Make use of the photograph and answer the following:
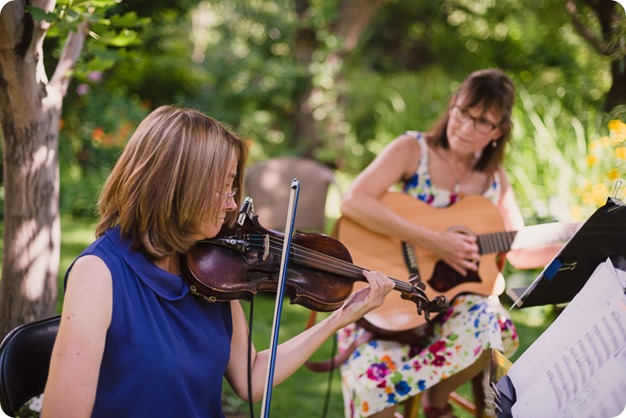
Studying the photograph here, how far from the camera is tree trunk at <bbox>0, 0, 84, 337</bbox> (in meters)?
2.14

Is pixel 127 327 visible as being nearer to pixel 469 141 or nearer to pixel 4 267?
pixel 4 267

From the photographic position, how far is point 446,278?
2.69 m

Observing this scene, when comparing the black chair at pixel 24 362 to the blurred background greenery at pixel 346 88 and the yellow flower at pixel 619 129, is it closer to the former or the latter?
the blurred background greenery at pixel 346 88

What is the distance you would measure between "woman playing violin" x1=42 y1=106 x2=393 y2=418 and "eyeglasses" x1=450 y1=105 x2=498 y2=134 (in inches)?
47.7

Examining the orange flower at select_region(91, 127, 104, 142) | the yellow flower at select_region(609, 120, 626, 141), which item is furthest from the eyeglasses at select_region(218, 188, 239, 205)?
the orange flower at select_region(91, 127, 104, 142)

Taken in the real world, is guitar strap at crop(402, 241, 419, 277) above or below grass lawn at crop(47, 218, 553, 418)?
above

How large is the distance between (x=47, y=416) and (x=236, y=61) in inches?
308

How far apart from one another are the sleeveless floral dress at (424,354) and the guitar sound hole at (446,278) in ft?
0.23

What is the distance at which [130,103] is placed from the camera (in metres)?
6.85

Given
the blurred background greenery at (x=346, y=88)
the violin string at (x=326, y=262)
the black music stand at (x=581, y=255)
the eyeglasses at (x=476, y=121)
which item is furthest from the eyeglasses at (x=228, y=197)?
the blurred background greenery at (x=346, y=88)

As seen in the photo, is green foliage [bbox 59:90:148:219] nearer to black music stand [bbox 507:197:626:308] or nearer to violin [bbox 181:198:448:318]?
violin [bbox 181:198:448:318]

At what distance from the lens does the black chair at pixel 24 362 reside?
1.66m

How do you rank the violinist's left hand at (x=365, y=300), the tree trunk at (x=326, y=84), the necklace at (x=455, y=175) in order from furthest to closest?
the tree trunk at (x=326, y=84) < the necklace at (x=455, y=175) < the violinist's left hand at (x=365, y=300)

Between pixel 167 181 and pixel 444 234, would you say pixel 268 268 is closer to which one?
pixel 167 181
